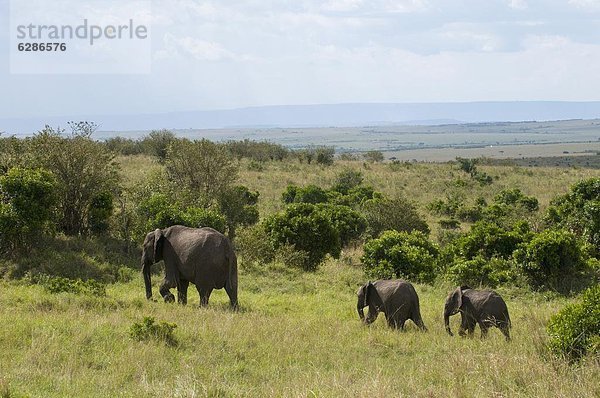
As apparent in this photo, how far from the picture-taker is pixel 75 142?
24125 millimetres

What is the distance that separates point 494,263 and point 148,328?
13289mm

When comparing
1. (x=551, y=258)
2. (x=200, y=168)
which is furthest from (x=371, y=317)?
(x=200, y=168)

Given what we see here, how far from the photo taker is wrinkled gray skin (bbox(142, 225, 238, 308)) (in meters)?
15.4

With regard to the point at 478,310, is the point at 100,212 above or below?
above

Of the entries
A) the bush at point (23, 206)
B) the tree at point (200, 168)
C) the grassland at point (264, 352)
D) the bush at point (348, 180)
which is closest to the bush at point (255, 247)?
A: the grassland at point (264, 352)

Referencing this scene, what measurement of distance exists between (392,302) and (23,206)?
1230 centimetres

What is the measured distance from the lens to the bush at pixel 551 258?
760 inches

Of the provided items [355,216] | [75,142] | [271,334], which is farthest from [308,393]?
[355,216]

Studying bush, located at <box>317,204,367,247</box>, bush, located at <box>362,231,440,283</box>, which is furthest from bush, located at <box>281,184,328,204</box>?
bush, located at <box>362,231,440,283</box>

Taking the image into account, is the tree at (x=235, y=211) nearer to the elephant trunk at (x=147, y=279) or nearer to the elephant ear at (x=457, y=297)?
the elephant trunk at (x=147, y=279)

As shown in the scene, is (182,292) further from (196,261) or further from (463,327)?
(463,327)

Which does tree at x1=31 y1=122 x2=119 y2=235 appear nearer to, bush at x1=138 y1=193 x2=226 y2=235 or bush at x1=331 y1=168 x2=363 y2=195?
bush at x1=138 y1=193 x2=226 y2=235

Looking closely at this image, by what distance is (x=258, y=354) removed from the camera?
10875 millimetres

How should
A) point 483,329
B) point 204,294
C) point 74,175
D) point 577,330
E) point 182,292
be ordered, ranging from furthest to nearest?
point 74,175 < point 182,292 < point 204,294 < point 483,329 < point 577,330
